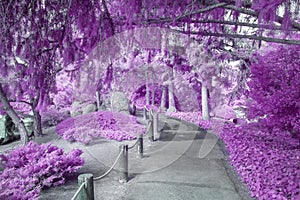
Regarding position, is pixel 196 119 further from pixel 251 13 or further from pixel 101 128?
pixel 251 13

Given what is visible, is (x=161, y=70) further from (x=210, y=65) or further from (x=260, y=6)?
(x=260, y=6)

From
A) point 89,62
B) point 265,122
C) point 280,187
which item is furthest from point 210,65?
point 89,62

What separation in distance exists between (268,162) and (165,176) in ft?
6.42

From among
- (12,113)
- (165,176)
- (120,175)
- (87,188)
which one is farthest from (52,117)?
(87,188)

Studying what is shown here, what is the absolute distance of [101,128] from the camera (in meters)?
8.56

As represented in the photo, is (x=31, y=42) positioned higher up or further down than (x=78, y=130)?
higher up

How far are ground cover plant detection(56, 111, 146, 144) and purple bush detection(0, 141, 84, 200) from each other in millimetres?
2819

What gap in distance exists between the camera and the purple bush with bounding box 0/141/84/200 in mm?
3133

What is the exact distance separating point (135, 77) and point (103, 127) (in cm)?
652

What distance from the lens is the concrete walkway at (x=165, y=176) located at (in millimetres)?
3617

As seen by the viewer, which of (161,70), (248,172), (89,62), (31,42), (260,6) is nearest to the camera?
(260,6)

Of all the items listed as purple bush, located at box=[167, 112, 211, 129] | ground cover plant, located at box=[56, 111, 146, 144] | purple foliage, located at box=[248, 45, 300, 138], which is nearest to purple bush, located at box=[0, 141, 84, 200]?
ground cover plant, located at box=[56, 111, 146, 144]

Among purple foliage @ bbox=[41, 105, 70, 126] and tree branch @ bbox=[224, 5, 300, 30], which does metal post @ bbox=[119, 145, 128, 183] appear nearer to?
tree branch @ bbox=[224, 5, 300, 30]

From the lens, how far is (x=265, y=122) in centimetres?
575
